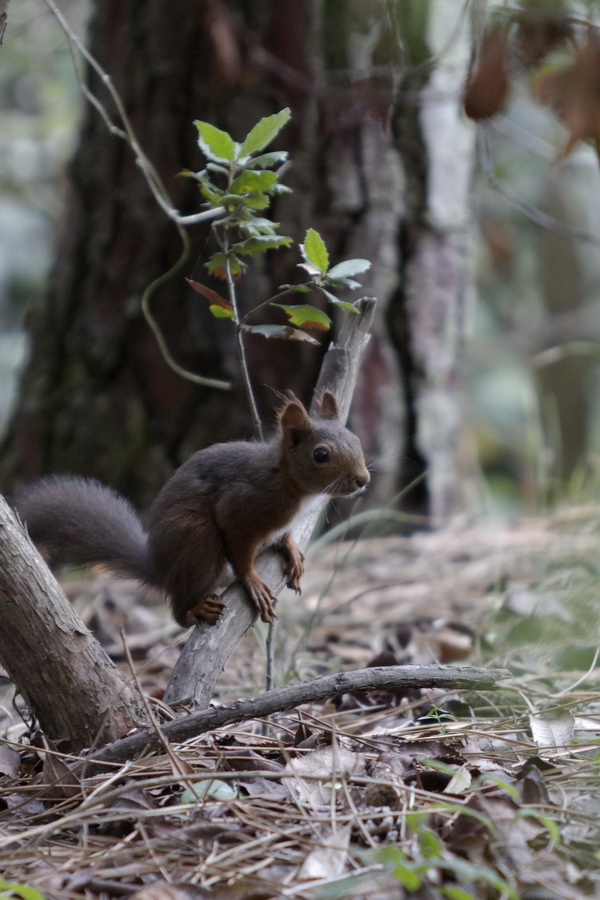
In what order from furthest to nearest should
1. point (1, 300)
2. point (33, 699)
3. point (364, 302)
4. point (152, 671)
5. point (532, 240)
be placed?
1. point (532, 240)
2. point (1, 300)
3. point (152, 671)
4. point (364, 302)
5. point (33, 699)

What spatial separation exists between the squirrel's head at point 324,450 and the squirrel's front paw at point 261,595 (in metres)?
0.35

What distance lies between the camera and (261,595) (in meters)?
2.42

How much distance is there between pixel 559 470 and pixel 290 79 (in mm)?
4064

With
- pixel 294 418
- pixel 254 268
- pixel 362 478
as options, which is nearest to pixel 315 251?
pixel 294 418

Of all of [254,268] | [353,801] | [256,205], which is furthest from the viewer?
[254,268]

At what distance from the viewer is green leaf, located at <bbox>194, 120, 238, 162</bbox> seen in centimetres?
192

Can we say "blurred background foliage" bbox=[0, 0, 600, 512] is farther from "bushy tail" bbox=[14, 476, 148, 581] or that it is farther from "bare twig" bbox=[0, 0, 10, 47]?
"bare twig" bbox=[0, 0, 10, 47]

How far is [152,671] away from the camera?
301 centimetres

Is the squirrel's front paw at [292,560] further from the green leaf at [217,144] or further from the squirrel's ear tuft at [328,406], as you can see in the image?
the green leaf at [217,144]

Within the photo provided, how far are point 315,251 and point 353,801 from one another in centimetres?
109

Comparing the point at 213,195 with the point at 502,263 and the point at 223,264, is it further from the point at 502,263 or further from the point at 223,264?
the point at 502,263

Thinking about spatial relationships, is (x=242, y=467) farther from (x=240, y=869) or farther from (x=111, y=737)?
(x=240, y=869)

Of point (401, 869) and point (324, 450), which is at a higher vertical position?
point (324, 450)

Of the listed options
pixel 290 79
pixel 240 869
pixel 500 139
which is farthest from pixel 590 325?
pixel 240 869
